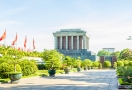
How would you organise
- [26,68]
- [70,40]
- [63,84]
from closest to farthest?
[63,84], [26,68], [70,40]

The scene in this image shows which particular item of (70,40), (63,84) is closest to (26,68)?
(63,84)

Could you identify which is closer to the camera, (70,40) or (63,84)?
(63,84)

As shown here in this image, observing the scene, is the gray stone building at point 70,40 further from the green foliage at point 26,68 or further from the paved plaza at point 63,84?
the paved plaza at point 63,84

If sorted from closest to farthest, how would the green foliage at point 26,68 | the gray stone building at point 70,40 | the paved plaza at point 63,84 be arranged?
the paved plaza at point 63,84 < the green foliage at point 26,68 < the gray stone building at point 70,40

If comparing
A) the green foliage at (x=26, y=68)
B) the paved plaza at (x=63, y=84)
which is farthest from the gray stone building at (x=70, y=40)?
the paved plaza at (x=63, y=84)

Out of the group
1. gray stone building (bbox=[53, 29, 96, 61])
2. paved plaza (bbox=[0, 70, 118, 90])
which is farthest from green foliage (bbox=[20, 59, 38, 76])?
gray stone building (bbox=[53, 29, 96, 61])

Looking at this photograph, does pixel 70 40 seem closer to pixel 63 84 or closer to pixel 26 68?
pixel 26 68

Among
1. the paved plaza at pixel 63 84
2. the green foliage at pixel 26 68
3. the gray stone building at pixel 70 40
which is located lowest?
the paved plaza at pixel 63 84

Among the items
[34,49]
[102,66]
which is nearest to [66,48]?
[102,66]

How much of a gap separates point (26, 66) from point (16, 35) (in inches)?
1061

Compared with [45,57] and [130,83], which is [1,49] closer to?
[45,57]

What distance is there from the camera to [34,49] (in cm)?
7412

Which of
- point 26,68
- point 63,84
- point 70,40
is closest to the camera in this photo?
point 63,84

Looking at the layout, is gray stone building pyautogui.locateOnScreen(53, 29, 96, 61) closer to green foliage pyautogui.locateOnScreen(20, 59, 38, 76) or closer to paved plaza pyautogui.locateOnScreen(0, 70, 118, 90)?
green foliage pyautogui.locateOnScreen(20, 59, 38, 76)
